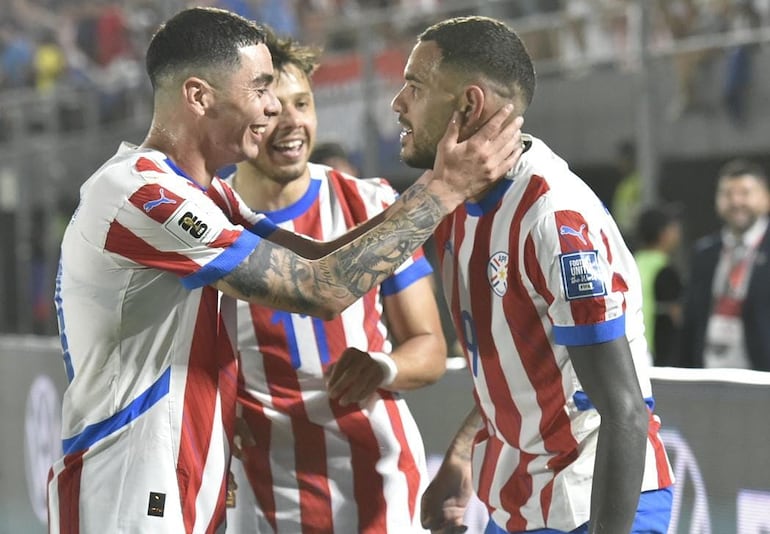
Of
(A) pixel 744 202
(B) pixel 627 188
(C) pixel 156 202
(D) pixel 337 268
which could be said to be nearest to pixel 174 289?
(C) pixel 156 202

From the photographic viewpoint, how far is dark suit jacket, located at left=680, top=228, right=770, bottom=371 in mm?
7648

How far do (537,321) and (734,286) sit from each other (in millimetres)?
5003

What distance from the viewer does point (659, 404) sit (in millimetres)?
4480

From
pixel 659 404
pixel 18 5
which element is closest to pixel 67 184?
pixel 18 5

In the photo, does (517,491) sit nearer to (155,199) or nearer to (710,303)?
(155,199)

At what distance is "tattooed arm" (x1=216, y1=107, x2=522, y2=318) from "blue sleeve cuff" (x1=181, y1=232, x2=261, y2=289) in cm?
2

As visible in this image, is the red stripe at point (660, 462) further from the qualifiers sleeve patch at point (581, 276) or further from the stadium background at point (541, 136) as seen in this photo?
the stadium background at point (541, 136)

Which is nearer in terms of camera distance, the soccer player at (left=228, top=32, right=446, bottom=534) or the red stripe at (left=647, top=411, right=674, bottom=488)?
the red stripe at (left=647, top=411, right=674, bottom=488)

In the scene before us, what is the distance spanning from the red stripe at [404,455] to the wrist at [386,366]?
21cm

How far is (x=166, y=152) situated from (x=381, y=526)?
4.52 feet

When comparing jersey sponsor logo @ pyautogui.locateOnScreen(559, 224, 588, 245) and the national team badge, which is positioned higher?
jersey sponsor logo @ pyautogui.locateOnScreen(559, 224, 588, 245)

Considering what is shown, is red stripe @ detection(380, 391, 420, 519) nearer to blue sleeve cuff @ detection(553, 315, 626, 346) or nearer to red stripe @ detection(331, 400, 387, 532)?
red stripe @ detection(331, 400, 387, 532)

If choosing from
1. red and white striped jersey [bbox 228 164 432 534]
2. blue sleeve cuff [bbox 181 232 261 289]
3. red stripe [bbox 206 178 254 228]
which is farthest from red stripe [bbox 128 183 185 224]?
red and white striped jersey [bbox 228 164 432 534]

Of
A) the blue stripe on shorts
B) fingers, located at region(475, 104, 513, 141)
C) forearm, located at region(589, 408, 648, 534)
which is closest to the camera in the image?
forearm, located at region(589, 408, 648, 534)
